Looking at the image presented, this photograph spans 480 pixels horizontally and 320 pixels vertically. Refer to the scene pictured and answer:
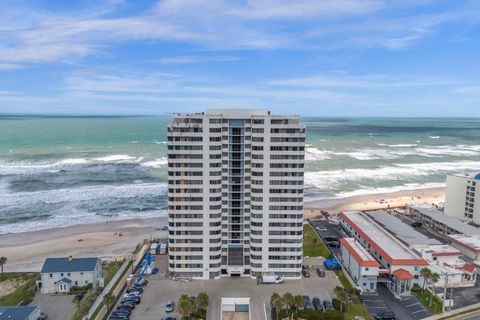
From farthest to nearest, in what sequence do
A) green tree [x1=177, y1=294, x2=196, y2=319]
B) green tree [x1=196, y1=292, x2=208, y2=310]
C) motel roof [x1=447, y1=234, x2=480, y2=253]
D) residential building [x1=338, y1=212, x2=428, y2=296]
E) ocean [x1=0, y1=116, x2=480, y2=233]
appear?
Answer: ocean [x1=0, y1=116, x2=480, y2=233] < motel roof [x1=447, y1=234, x2=480, y2=253] < residential building [x1=338, y1=212, x2=428, y2=296] < green tree [x1=196, y1=292, x2=208, y2=310] < green tree [x1=177, y1=294, x2=196, y2=319]

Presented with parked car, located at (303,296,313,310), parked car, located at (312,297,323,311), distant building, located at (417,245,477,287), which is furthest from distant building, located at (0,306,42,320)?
distant building, located at (417,245,477,287)

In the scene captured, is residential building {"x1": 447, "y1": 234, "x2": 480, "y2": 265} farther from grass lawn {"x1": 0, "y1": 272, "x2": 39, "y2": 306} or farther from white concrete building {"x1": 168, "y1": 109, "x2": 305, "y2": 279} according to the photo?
grass lawn {"x1": 0, "y1": 272, "x2": 39, "y2": 306}

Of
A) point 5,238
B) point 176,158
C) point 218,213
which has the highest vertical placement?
point 176,158

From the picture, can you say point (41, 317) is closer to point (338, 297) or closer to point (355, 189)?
point (338, 297)

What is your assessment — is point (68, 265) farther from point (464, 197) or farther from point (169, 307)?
point (464, 197)

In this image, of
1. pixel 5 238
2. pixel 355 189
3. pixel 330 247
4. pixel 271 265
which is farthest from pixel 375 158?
pixel 5 238

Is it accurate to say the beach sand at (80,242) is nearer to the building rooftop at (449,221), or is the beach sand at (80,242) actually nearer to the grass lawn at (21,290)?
the grass lawn at (21,290)
